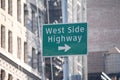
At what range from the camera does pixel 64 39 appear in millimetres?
20438

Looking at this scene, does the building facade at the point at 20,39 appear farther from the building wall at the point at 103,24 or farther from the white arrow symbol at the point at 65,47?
the building wall at the point at 103,24

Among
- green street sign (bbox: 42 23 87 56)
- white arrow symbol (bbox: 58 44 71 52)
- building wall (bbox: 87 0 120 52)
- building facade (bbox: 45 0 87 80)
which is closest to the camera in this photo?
white arrow symbol (bbox: 58 44 71 52)

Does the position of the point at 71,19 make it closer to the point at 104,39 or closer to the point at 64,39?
the point at 104,39

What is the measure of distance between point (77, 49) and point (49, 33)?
3.38ft

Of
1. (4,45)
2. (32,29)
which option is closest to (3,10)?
→ (4,45)

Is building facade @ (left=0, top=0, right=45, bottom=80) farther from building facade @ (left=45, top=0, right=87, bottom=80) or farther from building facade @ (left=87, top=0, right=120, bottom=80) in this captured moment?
building facade @ (left=87, top=0, right=120, bottom=80)

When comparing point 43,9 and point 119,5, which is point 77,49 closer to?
point 43,9

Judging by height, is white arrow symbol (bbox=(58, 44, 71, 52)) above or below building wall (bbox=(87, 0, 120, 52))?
above

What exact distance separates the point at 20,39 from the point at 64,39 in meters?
28.0

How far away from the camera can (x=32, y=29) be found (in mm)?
52625

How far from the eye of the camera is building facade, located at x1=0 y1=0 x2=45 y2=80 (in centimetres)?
4375

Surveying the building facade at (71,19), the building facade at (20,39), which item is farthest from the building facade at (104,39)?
the building facade at (20,39)

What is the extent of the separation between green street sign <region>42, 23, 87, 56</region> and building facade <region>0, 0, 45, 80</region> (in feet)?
72.3

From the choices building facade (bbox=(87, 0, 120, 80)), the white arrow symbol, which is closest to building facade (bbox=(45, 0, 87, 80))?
building facade (bbox=(87, 0, 120, 80))
